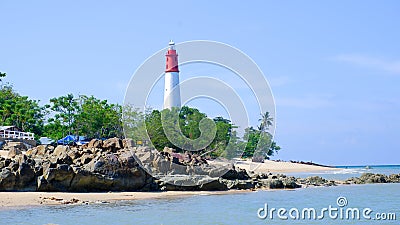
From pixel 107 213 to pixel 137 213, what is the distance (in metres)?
1.15

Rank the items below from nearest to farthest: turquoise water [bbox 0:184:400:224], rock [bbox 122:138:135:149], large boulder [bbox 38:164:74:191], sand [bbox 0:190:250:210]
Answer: turquoise water [bbox 0:184:400:224], sand [bbox 0:190:250:210], large boulder [bbox 38:164:74:191], rock [bbox 122:138:135:149]

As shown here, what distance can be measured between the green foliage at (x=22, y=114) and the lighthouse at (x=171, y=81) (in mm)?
14963

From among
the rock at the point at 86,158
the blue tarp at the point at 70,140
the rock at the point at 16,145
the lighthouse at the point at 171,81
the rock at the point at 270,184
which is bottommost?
the rock at the point at 270,184

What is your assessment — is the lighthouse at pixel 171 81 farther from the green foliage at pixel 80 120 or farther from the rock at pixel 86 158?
the rock at pixel 86 158

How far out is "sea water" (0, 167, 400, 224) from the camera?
21.4m

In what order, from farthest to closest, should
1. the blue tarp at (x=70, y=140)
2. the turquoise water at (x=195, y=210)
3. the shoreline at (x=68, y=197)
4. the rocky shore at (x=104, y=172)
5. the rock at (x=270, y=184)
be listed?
the blue tarp at (x=70, y=140) < the rock at (x=270, y=184) < the rocky shore at (x=104, y=172) < the shoreline at (x=68, y=197) < the turquoise water at (x=195, y=210)

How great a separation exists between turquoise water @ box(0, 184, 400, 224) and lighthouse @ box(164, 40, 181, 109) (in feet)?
114

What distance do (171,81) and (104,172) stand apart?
37.6 metres

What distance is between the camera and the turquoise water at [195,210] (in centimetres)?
2123

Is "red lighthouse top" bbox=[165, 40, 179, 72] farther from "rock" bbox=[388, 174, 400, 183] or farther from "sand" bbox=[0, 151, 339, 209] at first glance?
"sand" bbox=[0, 151, 339, 209]

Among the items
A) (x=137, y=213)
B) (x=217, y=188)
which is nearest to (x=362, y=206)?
(x=217, y=188)

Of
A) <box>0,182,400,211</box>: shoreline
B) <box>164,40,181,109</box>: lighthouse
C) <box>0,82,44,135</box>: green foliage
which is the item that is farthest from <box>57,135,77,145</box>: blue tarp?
<box>0,182,400,211</box>: shoreline

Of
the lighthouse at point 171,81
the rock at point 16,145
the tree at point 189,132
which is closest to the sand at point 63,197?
the rock at point 16,145

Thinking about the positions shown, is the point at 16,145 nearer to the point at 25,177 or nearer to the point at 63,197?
the point at 25,177
